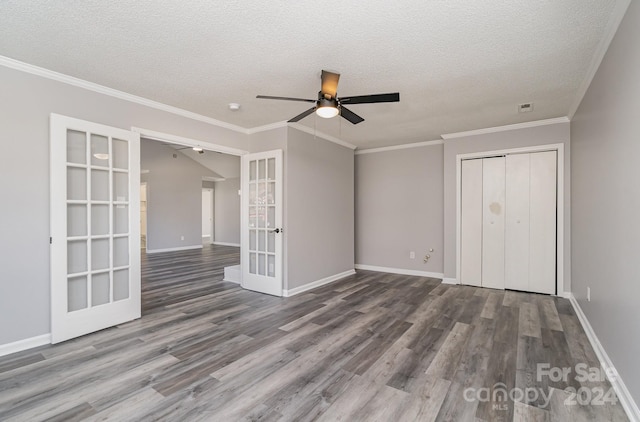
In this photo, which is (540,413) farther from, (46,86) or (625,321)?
(46,86)

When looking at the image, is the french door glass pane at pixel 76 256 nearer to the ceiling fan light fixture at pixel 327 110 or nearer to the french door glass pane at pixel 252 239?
the french door glass pane at pixel 252 239

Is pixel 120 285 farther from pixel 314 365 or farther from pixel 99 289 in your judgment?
pixel 314 365

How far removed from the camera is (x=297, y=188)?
4.71 m

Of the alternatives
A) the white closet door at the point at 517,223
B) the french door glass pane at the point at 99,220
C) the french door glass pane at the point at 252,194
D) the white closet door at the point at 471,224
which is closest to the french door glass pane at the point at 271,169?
the french door glass pane at the point at 252,194

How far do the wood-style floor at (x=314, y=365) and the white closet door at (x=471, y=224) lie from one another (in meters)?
0.91

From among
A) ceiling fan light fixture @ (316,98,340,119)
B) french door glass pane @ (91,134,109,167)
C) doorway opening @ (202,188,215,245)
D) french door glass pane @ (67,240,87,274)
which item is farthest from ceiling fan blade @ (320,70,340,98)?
doorway opening @ (202,188,215,245)

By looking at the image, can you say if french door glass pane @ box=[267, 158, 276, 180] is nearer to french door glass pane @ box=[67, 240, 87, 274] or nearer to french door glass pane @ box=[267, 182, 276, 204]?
french door glass pane @ box=[267, 182, 276, 204]

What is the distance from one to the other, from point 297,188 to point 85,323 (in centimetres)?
306

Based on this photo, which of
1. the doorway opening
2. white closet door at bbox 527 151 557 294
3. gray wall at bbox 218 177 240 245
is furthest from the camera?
the doorway opening

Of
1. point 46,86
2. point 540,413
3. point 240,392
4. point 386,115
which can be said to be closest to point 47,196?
point 46,86

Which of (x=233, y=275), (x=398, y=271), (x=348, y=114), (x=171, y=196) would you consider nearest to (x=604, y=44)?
(x=348, y=114)

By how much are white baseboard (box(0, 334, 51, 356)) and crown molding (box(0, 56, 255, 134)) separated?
2.51m

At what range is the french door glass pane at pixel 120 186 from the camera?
11.0 feet

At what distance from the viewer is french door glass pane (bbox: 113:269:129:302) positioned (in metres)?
3.35
